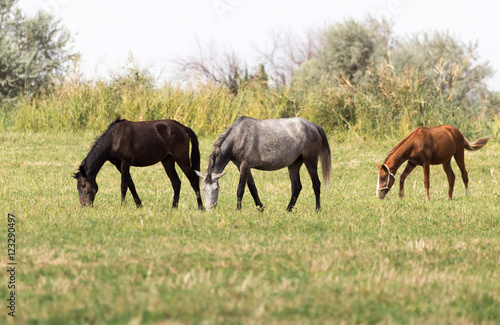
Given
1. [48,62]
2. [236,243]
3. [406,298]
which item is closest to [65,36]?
[48,62]

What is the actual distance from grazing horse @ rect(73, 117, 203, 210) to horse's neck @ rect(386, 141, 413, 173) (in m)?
4.28

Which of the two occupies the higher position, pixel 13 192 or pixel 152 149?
pixel 152 149

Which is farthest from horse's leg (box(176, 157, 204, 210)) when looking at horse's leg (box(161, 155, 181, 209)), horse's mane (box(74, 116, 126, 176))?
horse's mane (box(74, 116, 126, 176))

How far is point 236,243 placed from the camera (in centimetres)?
749

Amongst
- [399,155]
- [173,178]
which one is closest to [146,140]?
[173,178]

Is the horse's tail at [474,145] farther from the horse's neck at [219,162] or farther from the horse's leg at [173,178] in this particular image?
the horse's leg at [173,178]

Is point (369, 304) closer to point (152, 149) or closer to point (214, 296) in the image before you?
point (214, 296)

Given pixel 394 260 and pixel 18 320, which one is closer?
pixel 18 320

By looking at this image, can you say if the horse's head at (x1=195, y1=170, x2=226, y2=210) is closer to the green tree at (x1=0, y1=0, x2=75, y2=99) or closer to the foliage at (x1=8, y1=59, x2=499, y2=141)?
the foliage at (x1=8, y1=59, x2=499, y2=141)

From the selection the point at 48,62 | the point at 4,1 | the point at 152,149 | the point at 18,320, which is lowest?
the point at 18,320

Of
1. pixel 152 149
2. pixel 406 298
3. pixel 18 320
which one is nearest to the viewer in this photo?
pixel 18 320

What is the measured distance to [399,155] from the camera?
12.9 m

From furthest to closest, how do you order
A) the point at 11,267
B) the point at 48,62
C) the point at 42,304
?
the point at 48,62
the point at 11,267
the point at 42,304

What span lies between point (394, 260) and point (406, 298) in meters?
1.59
